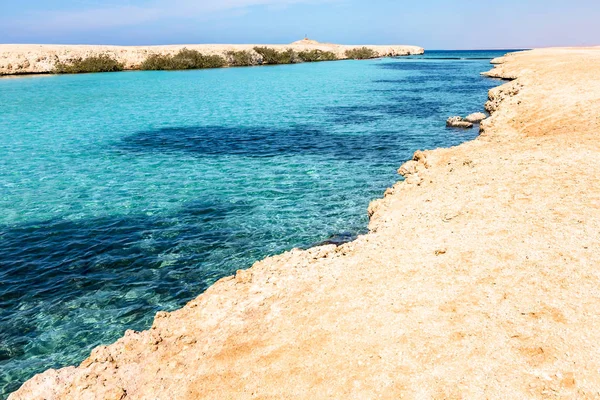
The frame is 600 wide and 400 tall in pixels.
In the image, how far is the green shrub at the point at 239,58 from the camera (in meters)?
126

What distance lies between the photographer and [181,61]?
11438 centimetres

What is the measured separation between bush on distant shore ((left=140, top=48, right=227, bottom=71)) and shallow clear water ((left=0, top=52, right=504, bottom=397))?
74163 millimetres

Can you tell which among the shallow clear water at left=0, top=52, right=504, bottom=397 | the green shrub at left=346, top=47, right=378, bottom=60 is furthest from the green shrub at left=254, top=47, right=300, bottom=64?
the shallow clear water at left=0, top=52, right=504, bottom=397

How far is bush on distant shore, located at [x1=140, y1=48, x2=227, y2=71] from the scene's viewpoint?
112 m

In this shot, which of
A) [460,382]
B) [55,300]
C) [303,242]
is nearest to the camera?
[460,382]

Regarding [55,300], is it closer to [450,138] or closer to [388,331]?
[388,331]

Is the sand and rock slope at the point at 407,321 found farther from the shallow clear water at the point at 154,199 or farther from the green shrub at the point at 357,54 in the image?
the green shrub at the point at 357,54

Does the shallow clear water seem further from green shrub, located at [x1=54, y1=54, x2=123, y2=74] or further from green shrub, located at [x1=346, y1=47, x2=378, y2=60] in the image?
green shrub, located at [x1=346, y1=47, x2=378, y2=60]

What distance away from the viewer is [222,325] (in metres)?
9.17

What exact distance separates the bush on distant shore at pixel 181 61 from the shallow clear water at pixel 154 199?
74163 millimetres

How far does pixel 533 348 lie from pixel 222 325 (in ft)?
21.7

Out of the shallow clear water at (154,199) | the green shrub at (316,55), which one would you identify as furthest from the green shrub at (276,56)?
the shallow clear water at (154,199)

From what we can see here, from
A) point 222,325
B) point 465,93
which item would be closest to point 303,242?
point 222,325

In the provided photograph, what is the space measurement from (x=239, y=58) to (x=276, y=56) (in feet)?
62.8
